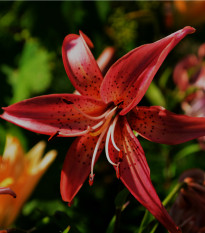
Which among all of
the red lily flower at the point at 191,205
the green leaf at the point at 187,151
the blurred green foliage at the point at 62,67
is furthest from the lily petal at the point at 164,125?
the green leaf at the point at 187,151

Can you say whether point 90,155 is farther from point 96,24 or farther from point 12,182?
point 96,24

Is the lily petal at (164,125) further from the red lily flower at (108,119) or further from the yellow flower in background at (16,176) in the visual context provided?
the yellow flower in background at (16,176)

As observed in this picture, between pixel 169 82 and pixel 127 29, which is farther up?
pixel 127 29

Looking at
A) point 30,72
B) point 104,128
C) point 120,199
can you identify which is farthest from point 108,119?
point 30,72

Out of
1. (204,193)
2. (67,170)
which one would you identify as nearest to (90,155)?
(67,170)

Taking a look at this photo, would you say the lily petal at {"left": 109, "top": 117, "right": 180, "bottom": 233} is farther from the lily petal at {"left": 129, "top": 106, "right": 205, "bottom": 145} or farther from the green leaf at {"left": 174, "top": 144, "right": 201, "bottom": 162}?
the green leaf at {"left": 174, "top": 144, "right": 201, "bottom": 162}

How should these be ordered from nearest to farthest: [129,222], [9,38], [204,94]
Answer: [129,222]
[204,94]
[9,38]
